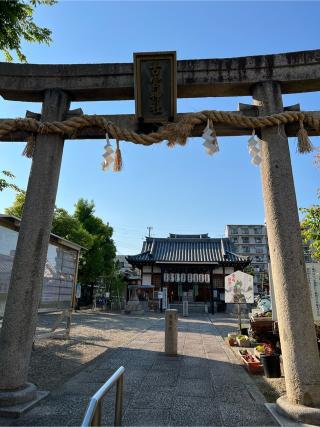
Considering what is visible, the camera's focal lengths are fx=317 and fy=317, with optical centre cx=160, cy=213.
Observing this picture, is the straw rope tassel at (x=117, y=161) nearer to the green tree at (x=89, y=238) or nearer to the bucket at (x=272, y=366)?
the bucket at (x=272, y=366)

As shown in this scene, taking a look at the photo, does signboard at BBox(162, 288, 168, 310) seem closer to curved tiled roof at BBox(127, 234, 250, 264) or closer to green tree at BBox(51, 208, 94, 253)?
curved tiled roof at BBox(127, 234, 250, 264)

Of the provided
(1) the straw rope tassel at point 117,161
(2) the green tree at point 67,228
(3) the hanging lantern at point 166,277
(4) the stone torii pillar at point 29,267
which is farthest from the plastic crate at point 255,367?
(3) the hanging lantern at point 166,277

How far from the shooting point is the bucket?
6.22 metres

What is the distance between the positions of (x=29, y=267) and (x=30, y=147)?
188 centimetres

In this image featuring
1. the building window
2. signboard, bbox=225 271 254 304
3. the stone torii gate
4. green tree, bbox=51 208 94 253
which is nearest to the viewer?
the stone torii gate

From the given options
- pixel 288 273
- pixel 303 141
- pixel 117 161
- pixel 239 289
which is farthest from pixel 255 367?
pixel 239 289

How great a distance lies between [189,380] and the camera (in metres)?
5.89

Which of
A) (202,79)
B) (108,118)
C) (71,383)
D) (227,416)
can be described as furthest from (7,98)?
(227,416)

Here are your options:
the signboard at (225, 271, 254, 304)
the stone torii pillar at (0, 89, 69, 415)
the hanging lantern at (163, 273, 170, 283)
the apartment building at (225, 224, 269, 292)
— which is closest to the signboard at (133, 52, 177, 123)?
the stone torii pillar at (0, 89, 69, 415)

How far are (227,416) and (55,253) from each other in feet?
23.4

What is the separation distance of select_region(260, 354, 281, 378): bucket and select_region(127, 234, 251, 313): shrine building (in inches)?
919

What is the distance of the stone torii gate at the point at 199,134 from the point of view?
3.83 meters

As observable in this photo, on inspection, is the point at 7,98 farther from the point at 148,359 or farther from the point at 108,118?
the point at 148,359

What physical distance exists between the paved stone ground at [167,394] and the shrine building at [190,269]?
22460 millimetres
